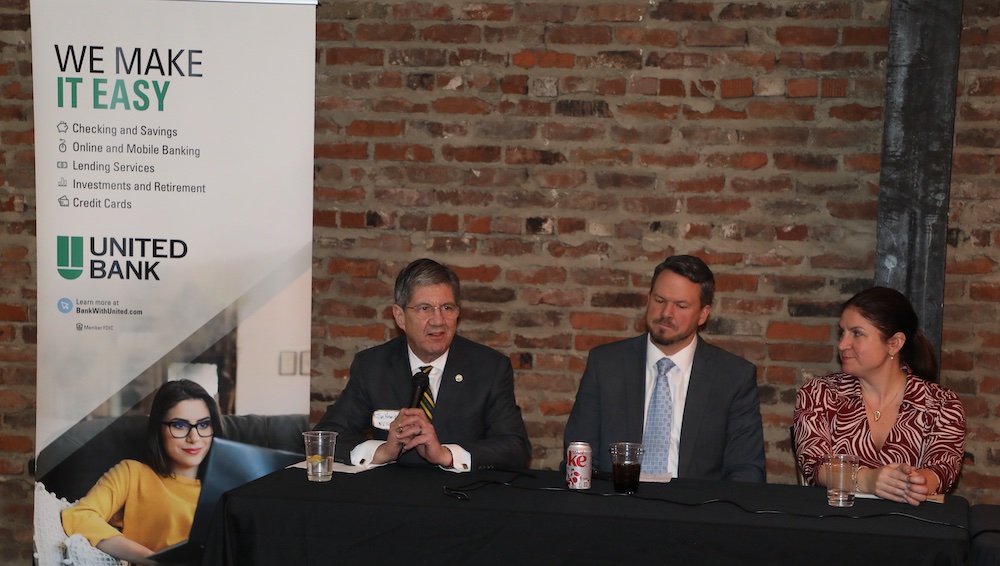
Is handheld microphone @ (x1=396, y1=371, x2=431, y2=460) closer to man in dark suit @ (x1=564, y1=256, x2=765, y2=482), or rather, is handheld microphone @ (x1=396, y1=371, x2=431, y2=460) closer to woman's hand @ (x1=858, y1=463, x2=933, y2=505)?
man in dark suit @ (x1=564, y1=256, x2=765, y2=482)

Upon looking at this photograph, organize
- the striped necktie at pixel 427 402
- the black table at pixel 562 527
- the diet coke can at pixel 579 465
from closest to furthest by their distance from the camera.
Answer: the black table at pixel 562 527
the diet coke can at pixel 579 465
the striped necktie at pixel 427 402

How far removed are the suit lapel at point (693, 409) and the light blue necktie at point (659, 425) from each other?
0.06 meters

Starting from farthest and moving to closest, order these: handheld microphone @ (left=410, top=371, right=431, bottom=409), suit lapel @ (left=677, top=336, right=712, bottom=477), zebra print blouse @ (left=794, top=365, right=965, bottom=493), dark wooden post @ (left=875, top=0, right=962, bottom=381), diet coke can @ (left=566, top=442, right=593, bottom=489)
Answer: dark wooden post @ (left=875, top=0, right=962, bottom=381), suit lapel @ (left=677, top=336, right=712, bottom=477), zebra print blouse @ (left=794, top=365, right=965, bottom=493), handheld microphone @ (left=410, top=371, right=431, bottom=409), diet coke can @ (left=566, top=442, right=593, bottom=489)

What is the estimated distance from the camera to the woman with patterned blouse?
300cm

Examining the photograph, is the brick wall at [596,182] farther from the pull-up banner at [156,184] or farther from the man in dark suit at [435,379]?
the man in dark suit at [435,379]

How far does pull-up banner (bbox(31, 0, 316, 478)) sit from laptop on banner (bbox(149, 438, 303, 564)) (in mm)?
213

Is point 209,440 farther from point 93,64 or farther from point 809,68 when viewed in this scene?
point 809,68

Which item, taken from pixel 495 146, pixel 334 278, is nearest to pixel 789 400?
pixel 495 146

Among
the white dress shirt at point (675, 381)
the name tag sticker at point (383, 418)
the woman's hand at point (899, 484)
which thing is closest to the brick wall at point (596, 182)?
the white dress shirt at point (675, 381)

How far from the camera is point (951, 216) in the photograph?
3789 millimetres

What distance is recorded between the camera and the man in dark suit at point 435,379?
3248 millimetres

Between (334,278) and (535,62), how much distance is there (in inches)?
47.2

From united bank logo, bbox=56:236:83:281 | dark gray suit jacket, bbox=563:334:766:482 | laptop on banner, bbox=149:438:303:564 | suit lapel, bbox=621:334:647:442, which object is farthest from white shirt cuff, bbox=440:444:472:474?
united bank logo, bbox=56:236:83:281

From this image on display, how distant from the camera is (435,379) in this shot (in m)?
3.37
